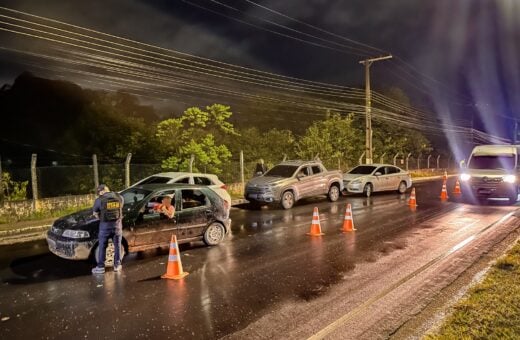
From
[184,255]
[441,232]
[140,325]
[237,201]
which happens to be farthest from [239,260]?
[237,201]

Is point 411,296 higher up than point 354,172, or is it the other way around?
point 354,172

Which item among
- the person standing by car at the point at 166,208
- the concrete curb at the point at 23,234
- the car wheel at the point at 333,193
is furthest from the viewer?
the car wheel at the point at 333,193

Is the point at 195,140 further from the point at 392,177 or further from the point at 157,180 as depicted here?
the point at 392,177

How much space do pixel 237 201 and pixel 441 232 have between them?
954 centimetres

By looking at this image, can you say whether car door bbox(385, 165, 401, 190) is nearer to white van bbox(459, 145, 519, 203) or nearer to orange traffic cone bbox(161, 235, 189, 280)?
white van bbox(459, 145, 519, 203)

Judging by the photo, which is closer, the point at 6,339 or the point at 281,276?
the point at 6,339

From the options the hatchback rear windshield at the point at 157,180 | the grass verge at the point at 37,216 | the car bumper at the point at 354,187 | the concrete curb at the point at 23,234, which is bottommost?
the concrete curb at the point at 23,234

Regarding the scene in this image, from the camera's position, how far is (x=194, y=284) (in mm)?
6914

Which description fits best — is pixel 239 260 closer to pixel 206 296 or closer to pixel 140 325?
pixel 206 296

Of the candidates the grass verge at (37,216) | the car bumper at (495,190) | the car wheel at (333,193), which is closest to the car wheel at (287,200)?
the car wheel at (333,193)

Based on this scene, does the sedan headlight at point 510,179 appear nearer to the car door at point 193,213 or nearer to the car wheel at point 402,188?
the car wheel at point 402,188

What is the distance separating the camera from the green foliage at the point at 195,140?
2038 centimetres

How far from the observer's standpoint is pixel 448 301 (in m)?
5.97

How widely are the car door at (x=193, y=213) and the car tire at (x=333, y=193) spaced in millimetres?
9387
